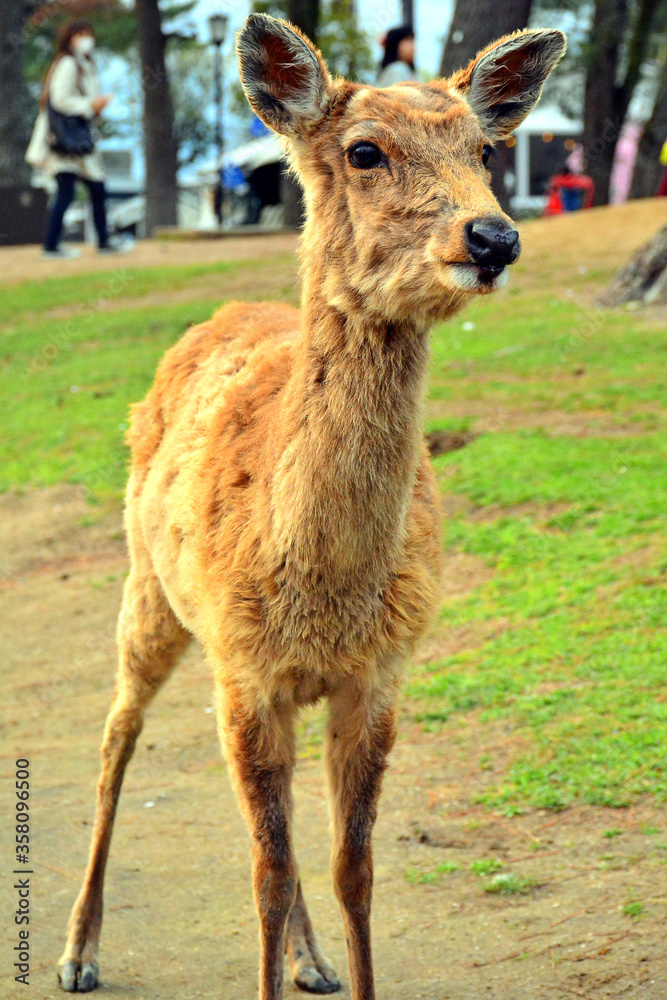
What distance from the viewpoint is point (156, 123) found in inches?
858

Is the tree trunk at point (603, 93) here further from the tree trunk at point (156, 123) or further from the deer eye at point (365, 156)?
the deer eye at point (365, 156)

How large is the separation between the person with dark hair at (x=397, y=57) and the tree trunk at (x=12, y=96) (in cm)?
1103

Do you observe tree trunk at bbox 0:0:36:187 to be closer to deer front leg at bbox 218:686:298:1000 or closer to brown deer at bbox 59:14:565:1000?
brown deer at bbox 59:14:565:1000

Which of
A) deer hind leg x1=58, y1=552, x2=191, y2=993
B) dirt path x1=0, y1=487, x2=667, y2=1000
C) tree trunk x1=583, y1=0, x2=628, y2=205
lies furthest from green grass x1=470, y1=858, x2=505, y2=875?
tree trunk x1=583, y1=0, x2=628, y2=205

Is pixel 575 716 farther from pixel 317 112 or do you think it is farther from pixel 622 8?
pixel 622 8

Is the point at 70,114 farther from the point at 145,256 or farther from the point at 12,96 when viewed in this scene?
the point at 12,96

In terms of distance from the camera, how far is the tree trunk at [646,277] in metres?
11.7

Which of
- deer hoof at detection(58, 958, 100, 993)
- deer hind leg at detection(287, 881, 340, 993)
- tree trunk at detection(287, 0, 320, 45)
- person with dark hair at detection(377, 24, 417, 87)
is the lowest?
deer hoof at detection(58, 958, 100, 993)

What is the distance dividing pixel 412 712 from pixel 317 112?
132 inches

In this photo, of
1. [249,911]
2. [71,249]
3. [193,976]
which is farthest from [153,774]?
[71,249]

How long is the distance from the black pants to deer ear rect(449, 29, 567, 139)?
1092 centimetres

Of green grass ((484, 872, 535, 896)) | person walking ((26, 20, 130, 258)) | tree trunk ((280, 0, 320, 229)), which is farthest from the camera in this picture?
tree trunk ((280, 0, 320, 229))

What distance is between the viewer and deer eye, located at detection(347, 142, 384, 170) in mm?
3525

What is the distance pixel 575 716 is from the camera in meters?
5.50
